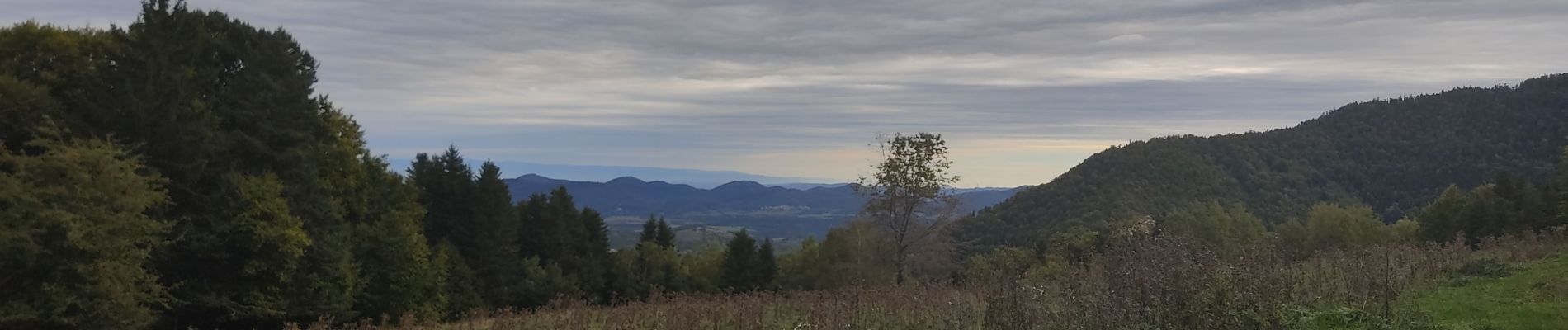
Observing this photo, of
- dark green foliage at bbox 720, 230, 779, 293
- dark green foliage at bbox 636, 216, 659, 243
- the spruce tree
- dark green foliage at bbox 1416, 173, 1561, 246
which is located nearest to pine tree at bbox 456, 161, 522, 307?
the spruce tree

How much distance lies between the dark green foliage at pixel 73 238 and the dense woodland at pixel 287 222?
1.7 inches

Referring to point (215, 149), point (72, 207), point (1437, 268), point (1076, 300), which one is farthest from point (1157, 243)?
point (215, 149)

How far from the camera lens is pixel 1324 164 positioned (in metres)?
95.2

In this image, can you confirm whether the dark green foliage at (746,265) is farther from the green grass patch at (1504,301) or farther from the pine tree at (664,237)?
the green grass patch at (1504,301)

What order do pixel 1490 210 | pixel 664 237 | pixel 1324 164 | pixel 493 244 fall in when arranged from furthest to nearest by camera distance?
pixel 1324 164 → pixel 664 237 → pixel 1490 210 → pixel 493 244

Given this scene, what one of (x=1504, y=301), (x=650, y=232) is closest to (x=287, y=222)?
(x=1504, y=301)

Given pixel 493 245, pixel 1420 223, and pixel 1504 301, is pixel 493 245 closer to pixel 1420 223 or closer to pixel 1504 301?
pixel 1504 301

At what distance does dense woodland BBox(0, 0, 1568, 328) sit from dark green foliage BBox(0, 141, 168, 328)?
0.14ft

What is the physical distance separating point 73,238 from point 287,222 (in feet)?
17.0

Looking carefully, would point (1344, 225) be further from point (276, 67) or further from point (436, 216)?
point (276, 67)

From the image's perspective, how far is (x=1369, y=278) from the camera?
8227 mm

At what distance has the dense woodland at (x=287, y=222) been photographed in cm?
1524

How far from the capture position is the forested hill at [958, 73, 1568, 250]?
80.3 metres

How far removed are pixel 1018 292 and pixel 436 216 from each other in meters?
31.0
